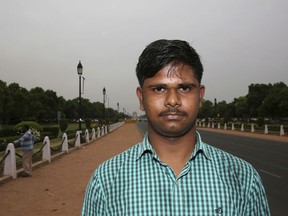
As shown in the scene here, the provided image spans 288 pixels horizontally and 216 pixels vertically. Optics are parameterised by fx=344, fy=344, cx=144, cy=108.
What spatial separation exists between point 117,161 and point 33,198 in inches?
300

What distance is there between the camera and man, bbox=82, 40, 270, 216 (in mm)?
1747

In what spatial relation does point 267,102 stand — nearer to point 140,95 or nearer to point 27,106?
point 27,106

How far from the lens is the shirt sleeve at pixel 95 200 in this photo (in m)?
1.79

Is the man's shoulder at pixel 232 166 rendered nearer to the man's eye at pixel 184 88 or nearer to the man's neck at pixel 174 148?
the man's neck at pixel 174 148

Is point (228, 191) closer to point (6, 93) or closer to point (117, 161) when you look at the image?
point (117, 161)

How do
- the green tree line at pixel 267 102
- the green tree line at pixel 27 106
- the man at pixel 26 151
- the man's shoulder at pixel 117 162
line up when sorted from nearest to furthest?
the man's shoulder at pixel 117 162 → the man at pixel 26 151 → the green tree line at pixel 267 102 → the green tree line at pixel 27 106

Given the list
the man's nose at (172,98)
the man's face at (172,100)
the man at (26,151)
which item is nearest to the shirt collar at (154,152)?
the man's face at (172,100)

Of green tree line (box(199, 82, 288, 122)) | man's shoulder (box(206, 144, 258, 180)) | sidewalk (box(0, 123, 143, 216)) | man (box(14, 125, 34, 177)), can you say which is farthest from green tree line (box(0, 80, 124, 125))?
man's shoulder (box(206, 144, 258, 180))

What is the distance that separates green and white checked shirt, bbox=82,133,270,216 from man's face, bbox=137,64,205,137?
16 centimetres

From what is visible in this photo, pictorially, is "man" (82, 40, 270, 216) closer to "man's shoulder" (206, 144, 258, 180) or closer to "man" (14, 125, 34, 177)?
"man's shoulder" (206, 144, 258, 180)

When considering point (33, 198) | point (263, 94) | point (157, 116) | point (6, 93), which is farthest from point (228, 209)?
point (263, 94)

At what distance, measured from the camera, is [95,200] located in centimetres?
180

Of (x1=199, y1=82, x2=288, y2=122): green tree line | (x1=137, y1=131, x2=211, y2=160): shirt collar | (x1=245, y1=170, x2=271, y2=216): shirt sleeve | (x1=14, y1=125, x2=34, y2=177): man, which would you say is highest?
(x1=199, y1=82, x2=288, y2=122): green tree line

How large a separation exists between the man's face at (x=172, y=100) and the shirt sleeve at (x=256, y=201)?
46cm
